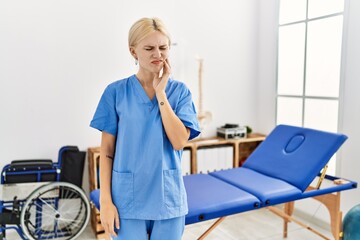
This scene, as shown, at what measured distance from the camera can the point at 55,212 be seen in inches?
104

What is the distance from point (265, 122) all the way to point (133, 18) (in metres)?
1.71

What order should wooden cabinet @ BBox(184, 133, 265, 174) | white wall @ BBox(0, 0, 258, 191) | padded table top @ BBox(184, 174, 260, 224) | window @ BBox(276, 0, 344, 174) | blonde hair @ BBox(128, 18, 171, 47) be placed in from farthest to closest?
wooden cabinet @ BBox(184, 133, 265, 174), window @ BBox(276, 0, 344, 174), white wall @ BBox(0, 0, 258, 191), padded table top @ BBox(184, 174, 260, 224), blonde hair @ BBox(128, 18, 171, 47)

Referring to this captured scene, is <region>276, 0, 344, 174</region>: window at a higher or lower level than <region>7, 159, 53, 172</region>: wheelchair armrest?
higher

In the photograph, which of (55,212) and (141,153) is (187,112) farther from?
(55,212)

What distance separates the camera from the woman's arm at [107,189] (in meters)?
1.33

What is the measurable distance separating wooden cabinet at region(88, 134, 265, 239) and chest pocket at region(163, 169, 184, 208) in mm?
1598

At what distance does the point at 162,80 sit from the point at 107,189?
Result: 1.54 feet

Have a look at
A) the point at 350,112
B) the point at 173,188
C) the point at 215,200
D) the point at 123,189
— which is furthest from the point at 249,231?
the point at 123,189

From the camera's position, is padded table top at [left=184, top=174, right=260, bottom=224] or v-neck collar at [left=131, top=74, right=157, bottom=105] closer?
v-neck collar at [left=131, top=74, right=157, bottom=105]

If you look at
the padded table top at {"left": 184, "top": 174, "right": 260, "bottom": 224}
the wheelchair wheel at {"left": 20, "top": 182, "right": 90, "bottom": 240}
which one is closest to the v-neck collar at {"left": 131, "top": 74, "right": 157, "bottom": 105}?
the padded table top at {"left": 184, "top": 174, "right": 260, "bottom": 224}

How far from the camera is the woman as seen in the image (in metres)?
1.31

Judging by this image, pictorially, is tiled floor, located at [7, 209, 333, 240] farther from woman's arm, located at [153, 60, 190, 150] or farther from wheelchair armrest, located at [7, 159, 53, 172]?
woman's arm, located at [153, 60, 190, 150]

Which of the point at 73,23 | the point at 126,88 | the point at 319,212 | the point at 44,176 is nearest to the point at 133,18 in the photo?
the point at 73,23

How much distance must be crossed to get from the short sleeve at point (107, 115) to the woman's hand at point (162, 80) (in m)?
0.18
